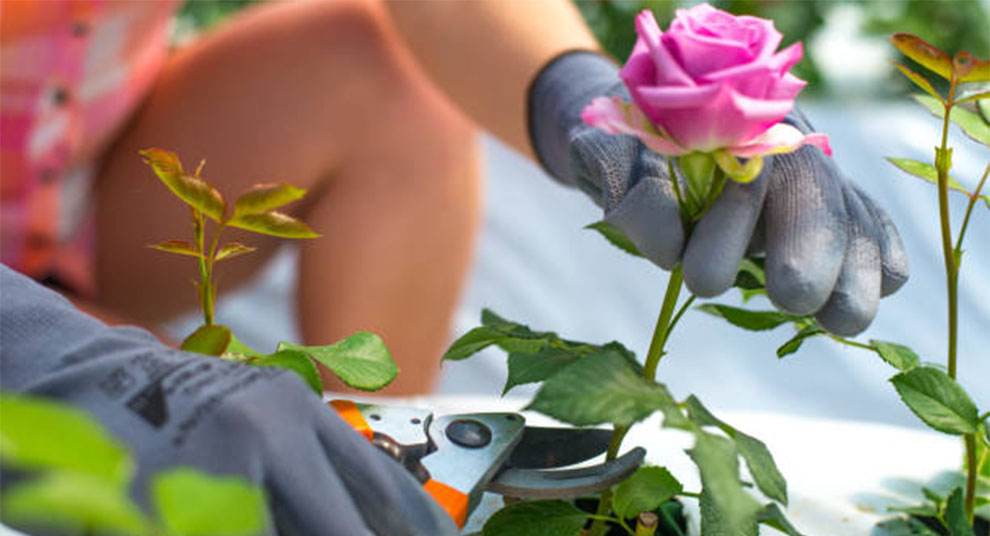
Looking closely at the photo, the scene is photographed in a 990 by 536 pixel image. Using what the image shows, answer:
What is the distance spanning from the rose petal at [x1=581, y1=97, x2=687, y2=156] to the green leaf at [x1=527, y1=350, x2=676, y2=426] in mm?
85

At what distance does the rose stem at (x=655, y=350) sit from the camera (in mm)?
479

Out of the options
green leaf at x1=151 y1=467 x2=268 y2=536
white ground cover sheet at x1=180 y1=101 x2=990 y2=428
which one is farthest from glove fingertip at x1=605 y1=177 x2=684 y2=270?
white ground cover sheet at x1=180 y1=101 x2=990 y2=428

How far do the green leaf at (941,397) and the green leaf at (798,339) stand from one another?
0.05 meters

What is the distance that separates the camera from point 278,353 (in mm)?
456

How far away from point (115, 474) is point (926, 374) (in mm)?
400

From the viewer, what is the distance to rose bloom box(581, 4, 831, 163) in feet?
1.25

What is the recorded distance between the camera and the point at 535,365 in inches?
18.5

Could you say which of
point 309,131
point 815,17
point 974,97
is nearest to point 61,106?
point 309,131

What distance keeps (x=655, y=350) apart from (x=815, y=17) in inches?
60.8

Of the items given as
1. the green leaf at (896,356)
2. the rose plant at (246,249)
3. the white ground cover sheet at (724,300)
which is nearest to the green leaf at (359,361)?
the rose plant at (246,249)

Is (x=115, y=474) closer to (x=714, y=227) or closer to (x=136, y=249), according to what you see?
(x=714, y=227)

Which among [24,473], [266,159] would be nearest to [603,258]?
[266,159]

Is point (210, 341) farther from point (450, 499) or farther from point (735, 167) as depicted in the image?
point (735, 167)

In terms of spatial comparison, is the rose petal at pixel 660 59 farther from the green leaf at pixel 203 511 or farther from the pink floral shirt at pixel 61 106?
the pink floral shirt at pixel 61 106
